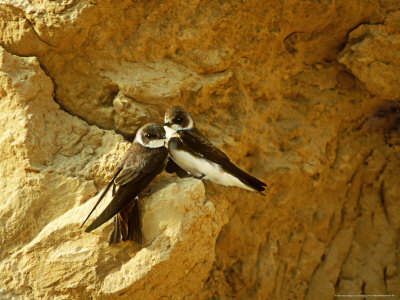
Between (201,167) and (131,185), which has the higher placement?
(131,185)

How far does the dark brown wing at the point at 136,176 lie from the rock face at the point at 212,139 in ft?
0.28

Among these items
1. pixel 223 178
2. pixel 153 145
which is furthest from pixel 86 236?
pixel 223 178

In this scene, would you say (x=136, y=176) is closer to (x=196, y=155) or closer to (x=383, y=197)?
(x=196, y=155)

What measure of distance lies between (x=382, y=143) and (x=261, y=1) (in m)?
1.31

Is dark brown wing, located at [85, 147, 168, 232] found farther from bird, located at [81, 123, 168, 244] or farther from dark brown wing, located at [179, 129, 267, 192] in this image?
dark brown wing, located at [179, 129, 267, 192]

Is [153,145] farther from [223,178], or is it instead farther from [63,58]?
[63,58]

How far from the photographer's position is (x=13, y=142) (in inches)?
82.7

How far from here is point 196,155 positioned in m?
2.42

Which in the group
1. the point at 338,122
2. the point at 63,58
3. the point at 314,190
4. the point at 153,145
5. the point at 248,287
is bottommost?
the point at 248,287

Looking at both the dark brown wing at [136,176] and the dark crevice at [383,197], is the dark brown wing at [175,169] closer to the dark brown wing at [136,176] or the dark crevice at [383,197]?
the dark brown wing at [136,176]

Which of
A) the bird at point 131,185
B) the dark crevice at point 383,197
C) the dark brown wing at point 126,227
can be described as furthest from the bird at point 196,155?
the dark crevice at point 383,197

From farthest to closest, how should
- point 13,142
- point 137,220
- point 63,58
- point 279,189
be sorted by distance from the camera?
point 279,189
point 63,58
point 13,142
point 137,220

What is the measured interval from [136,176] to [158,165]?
0.52ft

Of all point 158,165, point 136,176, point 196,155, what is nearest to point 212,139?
point 196,155
